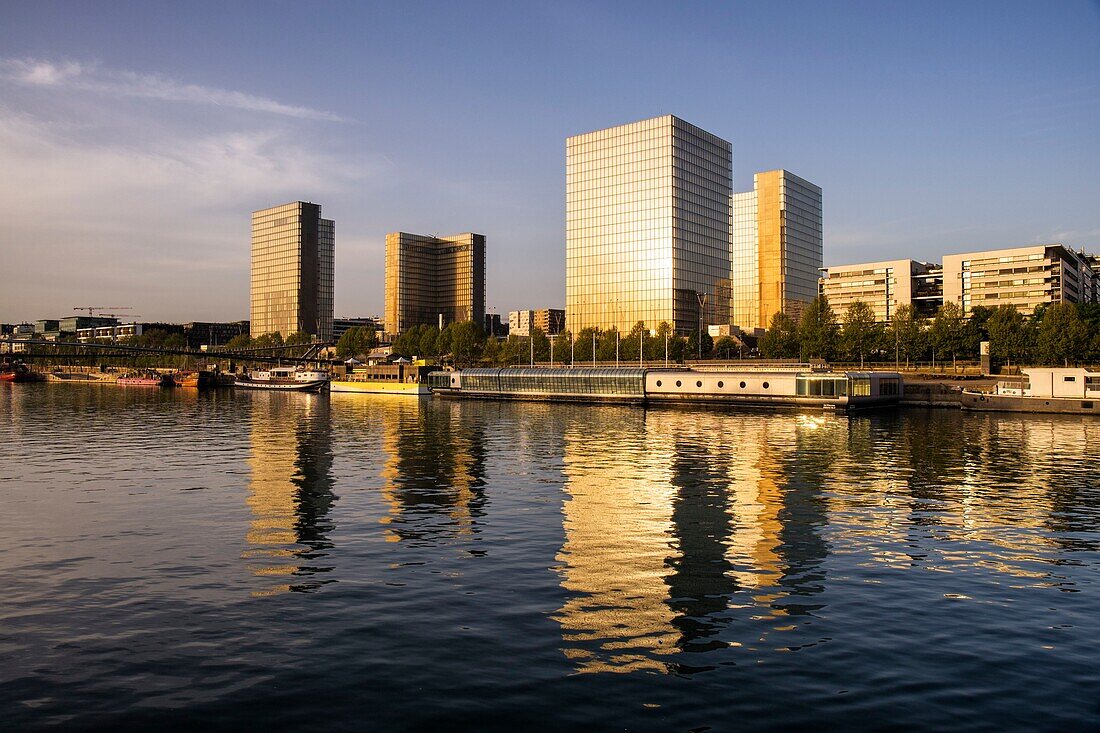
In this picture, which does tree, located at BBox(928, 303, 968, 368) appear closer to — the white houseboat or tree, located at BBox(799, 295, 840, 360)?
tree, located at BBox(799, 295, 840, 360)

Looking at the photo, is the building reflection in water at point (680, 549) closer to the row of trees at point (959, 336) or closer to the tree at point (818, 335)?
the row of trees at point (959, 336)

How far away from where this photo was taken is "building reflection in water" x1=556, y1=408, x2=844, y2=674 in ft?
67.5

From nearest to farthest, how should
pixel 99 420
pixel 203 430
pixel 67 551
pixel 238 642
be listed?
pixel 238 642 → pixel 67 551 → pixel 203 430 → pixel 99 420

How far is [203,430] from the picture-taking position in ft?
277

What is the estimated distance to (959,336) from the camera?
174m

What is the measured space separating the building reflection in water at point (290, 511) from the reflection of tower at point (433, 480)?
11.3 ft

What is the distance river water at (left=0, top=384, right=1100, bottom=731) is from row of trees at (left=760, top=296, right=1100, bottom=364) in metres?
122

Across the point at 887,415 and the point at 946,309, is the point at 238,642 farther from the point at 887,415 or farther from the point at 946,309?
the point at 946,309

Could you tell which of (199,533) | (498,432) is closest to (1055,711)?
(199,533)

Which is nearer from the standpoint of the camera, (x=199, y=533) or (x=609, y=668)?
(x=609, y=668)

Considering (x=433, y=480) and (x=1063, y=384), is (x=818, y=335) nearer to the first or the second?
(x=1063, y=384)

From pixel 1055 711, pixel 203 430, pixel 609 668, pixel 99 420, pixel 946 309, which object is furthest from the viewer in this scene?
pixel 946 309

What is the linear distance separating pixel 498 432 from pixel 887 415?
62.6m

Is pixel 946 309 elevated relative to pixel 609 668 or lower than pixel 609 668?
elevated
